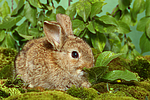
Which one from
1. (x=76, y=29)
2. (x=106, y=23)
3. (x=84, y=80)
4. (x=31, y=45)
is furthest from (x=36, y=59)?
(x=106, y=23)

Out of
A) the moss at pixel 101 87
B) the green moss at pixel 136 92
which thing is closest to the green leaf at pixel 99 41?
the moss at pixel 101 87

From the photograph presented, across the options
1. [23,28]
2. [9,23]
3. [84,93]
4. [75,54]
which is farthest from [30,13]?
[84,93]

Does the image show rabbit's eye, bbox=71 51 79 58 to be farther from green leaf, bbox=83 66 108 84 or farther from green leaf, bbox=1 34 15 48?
green leaf, bbox=1 34 15 48

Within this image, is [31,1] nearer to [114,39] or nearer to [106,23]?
[106,23]

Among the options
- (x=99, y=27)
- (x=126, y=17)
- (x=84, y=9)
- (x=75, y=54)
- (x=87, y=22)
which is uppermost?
(x=84, y=9)

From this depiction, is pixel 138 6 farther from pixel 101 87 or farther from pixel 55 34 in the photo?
pixel 101 87
